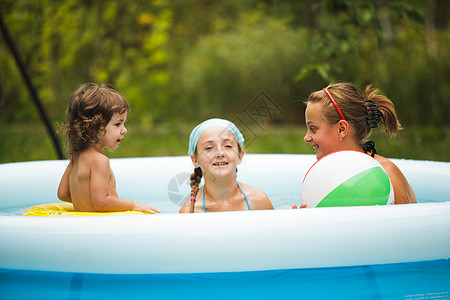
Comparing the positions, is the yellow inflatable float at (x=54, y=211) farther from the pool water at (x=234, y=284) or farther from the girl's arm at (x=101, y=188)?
the pool water at (x=234, y=284)

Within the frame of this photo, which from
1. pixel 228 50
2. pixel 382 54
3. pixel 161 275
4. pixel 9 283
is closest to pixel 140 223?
pixel 161 275

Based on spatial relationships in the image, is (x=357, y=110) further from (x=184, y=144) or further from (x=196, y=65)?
(x=196, y=65)

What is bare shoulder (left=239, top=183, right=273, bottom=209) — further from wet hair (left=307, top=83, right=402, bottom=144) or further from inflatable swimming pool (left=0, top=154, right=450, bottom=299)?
inflatable swimming pool (left=0, top=154, right=450, bottom=299)

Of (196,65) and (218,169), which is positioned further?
(196,65)

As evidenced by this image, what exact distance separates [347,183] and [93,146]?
59.5 inches

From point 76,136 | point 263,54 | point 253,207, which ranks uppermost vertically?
point 263,54

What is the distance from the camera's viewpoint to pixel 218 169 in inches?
114

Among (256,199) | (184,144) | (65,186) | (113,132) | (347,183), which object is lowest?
(347,183)

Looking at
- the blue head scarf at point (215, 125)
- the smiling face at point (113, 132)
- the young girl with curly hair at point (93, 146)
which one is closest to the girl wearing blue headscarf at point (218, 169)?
the blue head scarf at point (215, 125)

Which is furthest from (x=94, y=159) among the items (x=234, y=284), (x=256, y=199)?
(x=234, y=284)

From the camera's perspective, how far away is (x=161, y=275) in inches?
84.0

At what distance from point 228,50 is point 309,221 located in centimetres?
871

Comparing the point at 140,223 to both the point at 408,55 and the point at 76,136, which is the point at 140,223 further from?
the point at 408,55

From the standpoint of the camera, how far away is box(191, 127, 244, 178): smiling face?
2.90 metres
